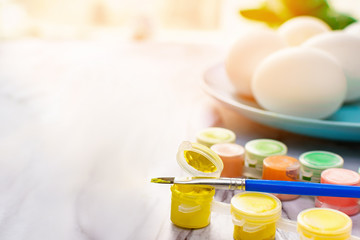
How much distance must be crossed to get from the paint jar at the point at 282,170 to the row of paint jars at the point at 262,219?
0.07m

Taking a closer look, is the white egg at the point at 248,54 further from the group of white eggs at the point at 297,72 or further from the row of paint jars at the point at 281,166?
the row of paint jars at the point at 281,166

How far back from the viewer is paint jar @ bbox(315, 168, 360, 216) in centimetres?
47

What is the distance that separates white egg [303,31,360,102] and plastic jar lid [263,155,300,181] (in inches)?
11.3

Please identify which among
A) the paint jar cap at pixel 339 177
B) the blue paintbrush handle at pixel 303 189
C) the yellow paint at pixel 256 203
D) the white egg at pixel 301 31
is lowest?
the paint jar cap at pixel 339 177

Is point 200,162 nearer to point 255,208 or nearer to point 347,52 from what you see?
point 255,208

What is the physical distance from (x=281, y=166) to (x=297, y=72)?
0.19m

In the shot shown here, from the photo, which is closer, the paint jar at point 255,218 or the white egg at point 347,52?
the paint jar at point 255,218

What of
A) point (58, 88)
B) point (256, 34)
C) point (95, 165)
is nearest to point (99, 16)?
point (58, 88)

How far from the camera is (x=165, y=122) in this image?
2.51 ft

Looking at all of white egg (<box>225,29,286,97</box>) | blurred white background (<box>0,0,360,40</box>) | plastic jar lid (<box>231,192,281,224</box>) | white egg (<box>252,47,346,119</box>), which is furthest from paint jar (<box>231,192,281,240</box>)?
blurred white background (<box>0,0,360,40</box>)

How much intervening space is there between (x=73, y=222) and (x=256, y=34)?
48cm

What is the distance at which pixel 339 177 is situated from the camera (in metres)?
0.49

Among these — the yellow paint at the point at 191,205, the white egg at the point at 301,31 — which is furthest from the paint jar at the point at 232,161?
the white egg at the point at 301,31

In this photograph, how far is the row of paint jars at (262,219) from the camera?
0.39 metres
